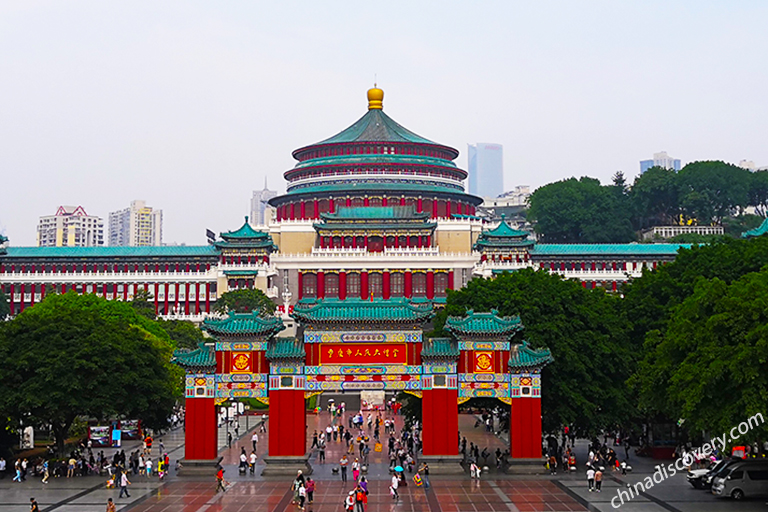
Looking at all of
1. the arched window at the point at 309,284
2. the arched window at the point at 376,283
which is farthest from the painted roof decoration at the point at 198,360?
the arched window at the point at 309,284

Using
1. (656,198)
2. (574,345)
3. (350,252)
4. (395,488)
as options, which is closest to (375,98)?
(350,252)

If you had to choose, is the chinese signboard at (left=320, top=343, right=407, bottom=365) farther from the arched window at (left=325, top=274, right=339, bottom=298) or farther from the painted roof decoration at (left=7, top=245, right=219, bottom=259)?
the painted roof decoration at (left=7, top=245, right=219, bottom=259)

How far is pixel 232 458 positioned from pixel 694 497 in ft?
83.0

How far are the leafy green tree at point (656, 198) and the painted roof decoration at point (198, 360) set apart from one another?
101582 mm

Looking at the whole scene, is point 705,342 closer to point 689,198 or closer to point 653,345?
point 653,345

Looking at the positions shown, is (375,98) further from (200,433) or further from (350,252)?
(200,433)

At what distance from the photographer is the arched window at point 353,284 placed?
100 m

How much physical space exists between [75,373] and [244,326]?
347 inches

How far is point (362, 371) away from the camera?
139 ft

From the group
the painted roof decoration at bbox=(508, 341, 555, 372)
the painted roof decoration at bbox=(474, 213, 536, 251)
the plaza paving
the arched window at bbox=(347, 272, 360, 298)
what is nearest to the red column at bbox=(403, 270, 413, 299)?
the arched window at bbox=(347, 272, 360, 298)

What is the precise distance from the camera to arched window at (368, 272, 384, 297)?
100375 mm

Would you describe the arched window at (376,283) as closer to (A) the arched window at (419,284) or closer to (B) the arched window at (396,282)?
(B) the arched window at (396,282)

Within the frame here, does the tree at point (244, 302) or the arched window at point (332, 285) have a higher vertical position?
the arched window at point (332, 285)

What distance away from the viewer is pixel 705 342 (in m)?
35.7
